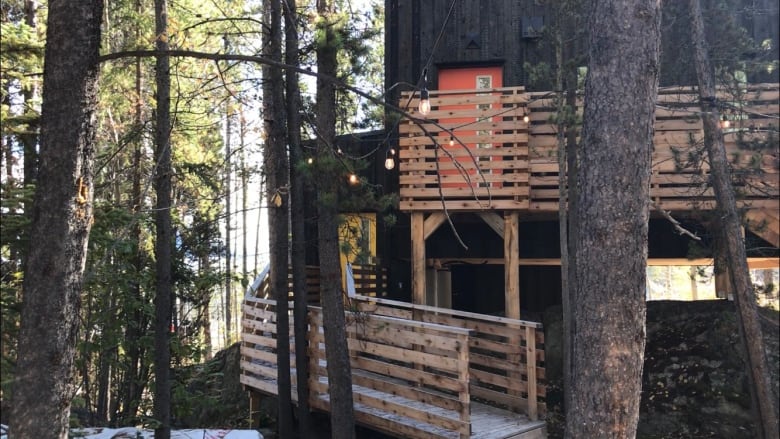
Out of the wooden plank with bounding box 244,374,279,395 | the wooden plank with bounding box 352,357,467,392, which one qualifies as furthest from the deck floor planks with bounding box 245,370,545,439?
the wooden plank with bounding box 244,374,279,395

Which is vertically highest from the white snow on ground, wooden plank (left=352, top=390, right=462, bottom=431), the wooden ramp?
the wooden ramp

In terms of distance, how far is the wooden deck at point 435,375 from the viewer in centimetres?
645

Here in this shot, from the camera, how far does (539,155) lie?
955 cm

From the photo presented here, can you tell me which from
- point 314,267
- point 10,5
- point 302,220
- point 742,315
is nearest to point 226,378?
point 314,267

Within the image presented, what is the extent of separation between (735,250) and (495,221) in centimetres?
336

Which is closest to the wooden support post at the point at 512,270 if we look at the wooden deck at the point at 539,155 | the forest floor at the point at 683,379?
the wooden deck at the point at 539,155

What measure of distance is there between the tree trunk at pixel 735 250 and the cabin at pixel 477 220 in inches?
20.6

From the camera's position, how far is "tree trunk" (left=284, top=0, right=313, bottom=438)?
25.5 ft

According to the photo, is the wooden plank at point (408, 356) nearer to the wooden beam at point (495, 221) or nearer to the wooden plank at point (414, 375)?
the wooden plank at point (414, 375)

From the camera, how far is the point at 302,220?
8141 millimetres

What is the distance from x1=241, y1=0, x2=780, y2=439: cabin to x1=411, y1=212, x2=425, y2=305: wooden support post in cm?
2

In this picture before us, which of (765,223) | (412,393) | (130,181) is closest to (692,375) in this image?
(765,223)

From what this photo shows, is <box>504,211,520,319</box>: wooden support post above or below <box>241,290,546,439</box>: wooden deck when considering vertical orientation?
above

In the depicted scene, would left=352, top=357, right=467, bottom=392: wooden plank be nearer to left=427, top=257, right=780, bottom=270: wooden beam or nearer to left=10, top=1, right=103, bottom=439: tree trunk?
left=10, top=1, right=103, bottom=439: tree trunk
